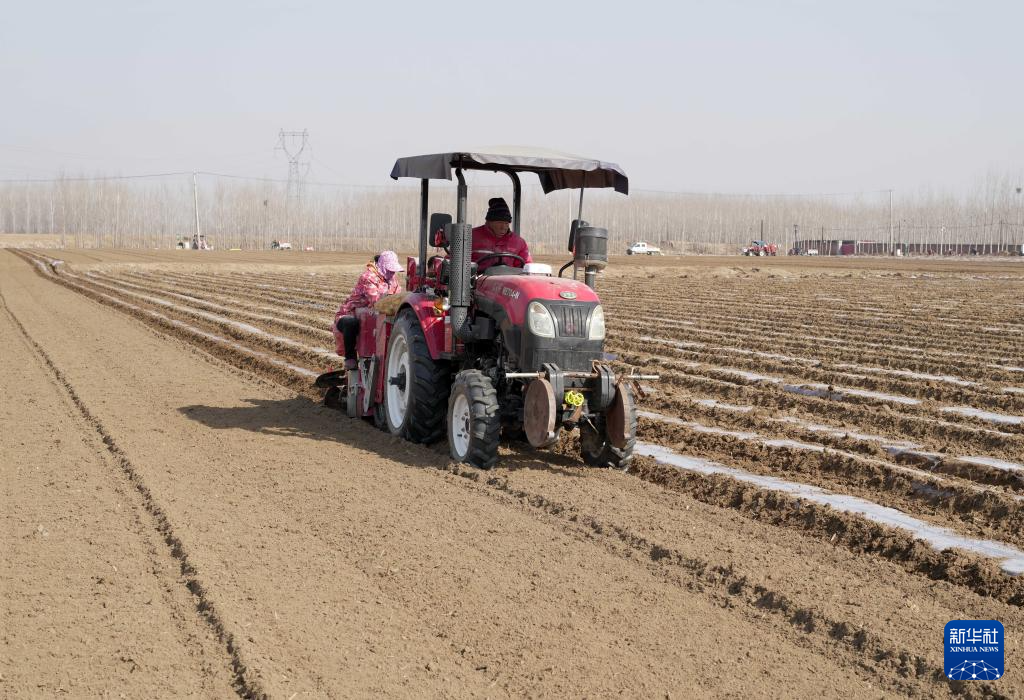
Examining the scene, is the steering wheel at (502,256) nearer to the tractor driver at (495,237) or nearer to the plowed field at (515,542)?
the tractor driver at (495,237)

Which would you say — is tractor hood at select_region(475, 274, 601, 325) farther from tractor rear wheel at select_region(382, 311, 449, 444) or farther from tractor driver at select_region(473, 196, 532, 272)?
tractor rear wheel at select_region(382, 311, 449, 444)

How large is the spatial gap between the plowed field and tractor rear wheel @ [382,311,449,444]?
174 mm

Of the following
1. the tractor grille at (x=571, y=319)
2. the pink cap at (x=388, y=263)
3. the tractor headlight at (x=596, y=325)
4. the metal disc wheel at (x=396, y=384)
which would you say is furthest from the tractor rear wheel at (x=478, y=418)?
the pink cap at (x=388, y=263)

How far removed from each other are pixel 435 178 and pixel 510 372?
1.44 meters

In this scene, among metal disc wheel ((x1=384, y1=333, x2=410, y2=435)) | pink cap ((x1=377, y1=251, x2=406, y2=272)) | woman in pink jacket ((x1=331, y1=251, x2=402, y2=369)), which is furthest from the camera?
pink cap ((x1=377, y1=251, x2=406, y2=272))

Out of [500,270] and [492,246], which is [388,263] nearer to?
[492,246]

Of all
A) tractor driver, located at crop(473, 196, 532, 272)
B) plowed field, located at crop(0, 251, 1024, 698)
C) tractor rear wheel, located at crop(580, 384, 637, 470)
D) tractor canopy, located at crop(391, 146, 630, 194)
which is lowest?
plowed field, located at crop(0, 251, 1024, 698)

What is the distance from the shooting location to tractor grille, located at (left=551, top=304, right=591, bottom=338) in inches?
271

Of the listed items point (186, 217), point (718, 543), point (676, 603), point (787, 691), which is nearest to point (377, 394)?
point (718, 543)

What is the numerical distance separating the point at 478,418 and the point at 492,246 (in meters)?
1.59

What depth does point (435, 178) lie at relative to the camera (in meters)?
7.15
